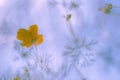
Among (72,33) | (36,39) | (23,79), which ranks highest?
(36,39)

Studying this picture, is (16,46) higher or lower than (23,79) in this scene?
higher

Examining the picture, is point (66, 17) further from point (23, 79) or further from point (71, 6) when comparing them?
point (23, 79)

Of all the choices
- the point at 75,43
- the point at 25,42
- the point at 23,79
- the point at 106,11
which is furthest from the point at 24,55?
the point at 106,11

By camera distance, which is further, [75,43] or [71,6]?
[71,6]

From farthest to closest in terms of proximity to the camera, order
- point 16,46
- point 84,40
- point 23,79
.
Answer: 1. point 16,46
2. point 84,40
3. point 23,79
